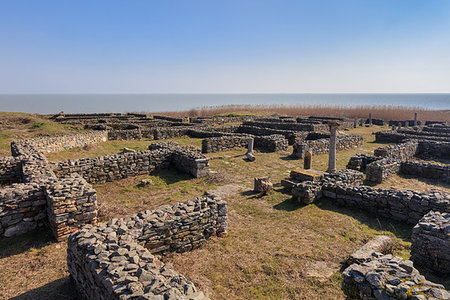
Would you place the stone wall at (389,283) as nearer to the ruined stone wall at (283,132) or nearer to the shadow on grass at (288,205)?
the shadow on grass at (288,205)

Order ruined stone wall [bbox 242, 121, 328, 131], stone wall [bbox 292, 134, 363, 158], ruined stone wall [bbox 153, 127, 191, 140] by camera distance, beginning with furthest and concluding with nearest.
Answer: ruined stone wall [bbox 242, 121, 328, 131], ruined stone wall [bbox 153, 127, 191, 140], stone wall [bbox 292, 134, 363, 158]

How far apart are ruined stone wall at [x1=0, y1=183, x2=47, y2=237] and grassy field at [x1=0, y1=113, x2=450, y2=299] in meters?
0.34

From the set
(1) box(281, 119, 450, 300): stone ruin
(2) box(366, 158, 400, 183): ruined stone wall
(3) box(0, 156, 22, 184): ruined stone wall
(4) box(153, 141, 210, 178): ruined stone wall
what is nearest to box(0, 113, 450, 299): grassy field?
(1) box(281, 119, 450, 300): stone ruin

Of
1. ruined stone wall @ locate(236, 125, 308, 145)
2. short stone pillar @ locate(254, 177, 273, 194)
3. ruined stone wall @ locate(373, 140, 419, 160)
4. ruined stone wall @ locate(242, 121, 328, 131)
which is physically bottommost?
short stone pillar @ locate(254, 177, 273, 194)

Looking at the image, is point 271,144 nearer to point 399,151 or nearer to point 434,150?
point 399,151

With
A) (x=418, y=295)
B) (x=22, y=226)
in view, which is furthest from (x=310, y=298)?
(x=22, y=226)

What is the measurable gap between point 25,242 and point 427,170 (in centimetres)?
1768

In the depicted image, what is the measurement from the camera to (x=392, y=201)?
8633 millimetres

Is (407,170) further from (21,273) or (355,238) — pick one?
(21,273)

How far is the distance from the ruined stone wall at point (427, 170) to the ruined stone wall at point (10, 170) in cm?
1965

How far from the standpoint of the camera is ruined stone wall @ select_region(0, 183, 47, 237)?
7.10 meters

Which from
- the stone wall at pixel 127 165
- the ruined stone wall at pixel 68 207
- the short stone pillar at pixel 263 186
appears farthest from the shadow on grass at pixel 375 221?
the ruined stone wall at pixel 68 207

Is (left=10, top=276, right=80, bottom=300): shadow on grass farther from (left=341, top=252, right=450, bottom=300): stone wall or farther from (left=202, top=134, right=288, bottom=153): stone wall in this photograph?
(left=202, top=134, right=288, bottom=153): stone wall

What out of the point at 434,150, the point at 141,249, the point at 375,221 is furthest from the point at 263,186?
the point at 434,150
